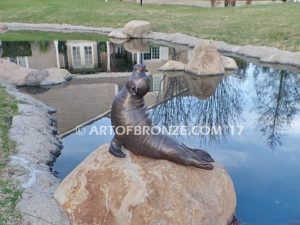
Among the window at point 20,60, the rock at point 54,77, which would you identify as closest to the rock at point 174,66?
the rock at point 54,77

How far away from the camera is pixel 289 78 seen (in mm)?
12297

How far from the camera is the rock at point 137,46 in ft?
59.8

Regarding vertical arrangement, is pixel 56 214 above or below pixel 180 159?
below

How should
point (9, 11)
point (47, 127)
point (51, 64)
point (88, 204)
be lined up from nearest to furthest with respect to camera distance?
point (88, 204) < point (47, 127) < point (51, 64) < point (9, 11)

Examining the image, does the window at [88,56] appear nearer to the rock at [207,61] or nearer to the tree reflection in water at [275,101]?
the rock at [207,61]

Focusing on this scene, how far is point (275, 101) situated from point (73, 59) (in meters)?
9.80

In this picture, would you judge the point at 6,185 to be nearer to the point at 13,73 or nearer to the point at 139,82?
the point at 139,82

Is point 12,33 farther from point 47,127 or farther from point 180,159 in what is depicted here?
point 180,159

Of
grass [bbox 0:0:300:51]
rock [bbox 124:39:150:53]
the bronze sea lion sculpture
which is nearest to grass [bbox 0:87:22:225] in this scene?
the bronze sea lion sculpture

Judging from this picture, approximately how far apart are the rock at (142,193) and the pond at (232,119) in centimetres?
98

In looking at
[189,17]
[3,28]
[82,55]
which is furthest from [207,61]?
[3,28]

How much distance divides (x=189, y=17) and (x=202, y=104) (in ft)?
48.8

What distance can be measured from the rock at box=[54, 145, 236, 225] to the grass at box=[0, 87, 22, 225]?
0.57 metres

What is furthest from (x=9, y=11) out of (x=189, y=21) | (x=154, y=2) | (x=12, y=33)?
(x=189, y=21)
